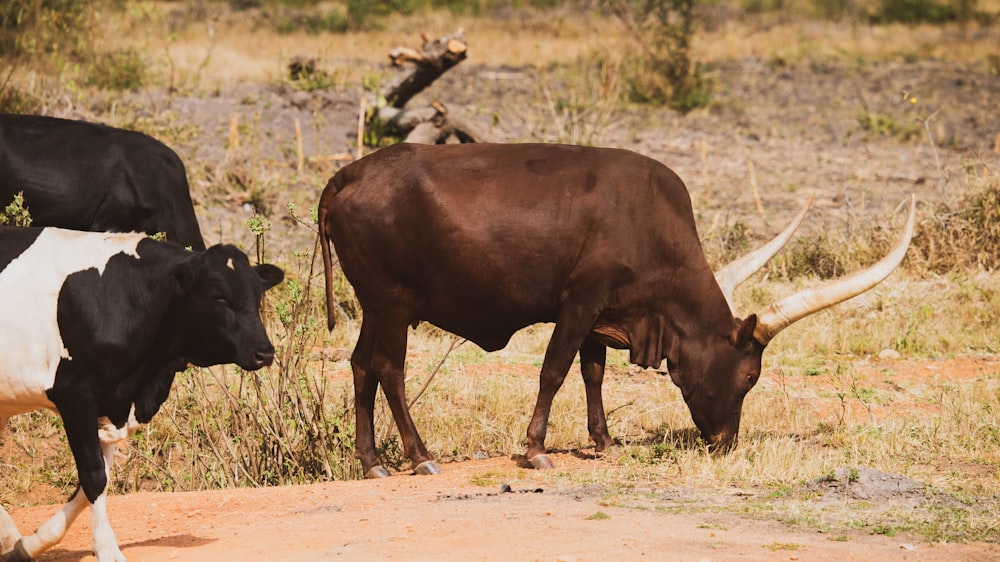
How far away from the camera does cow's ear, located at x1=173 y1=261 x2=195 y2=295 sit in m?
5.82

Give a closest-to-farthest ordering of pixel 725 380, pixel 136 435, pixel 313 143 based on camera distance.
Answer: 1. pixel 725 380
2. pixel 136 435
3. pixel 313 143

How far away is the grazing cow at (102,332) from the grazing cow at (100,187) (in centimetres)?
352

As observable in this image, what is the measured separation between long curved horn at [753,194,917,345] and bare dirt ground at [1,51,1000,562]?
1311mm

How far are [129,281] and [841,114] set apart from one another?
→ 16.1 metres

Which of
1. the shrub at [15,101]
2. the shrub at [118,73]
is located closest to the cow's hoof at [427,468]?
the shrub at [15,101]

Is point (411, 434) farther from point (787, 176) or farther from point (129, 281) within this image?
point (787, 176)

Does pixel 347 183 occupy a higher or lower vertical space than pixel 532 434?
higher

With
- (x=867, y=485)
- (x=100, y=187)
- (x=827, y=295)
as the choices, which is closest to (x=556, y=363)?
(x=827, y=295)

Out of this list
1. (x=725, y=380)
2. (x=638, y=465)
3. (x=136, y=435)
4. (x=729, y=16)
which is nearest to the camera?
(x=638, y=465)

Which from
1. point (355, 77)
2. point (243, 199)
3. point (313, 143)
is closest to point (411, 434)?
point (243, 199)

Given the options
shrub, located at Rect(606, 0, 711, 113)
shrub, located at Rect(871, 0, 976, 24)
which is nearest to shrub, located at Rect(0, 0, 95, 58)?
shrub, located at Rect(606, 0, 711, 113)

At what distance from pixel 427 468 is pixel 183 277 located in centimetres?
235

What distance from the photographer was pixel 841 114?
2039cm

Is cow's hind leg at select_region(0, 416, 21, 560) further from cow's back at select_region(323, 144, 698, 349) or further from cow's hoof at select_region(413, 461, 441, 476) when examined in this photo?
cow's back at select_region(323, 144, 698, 349)
